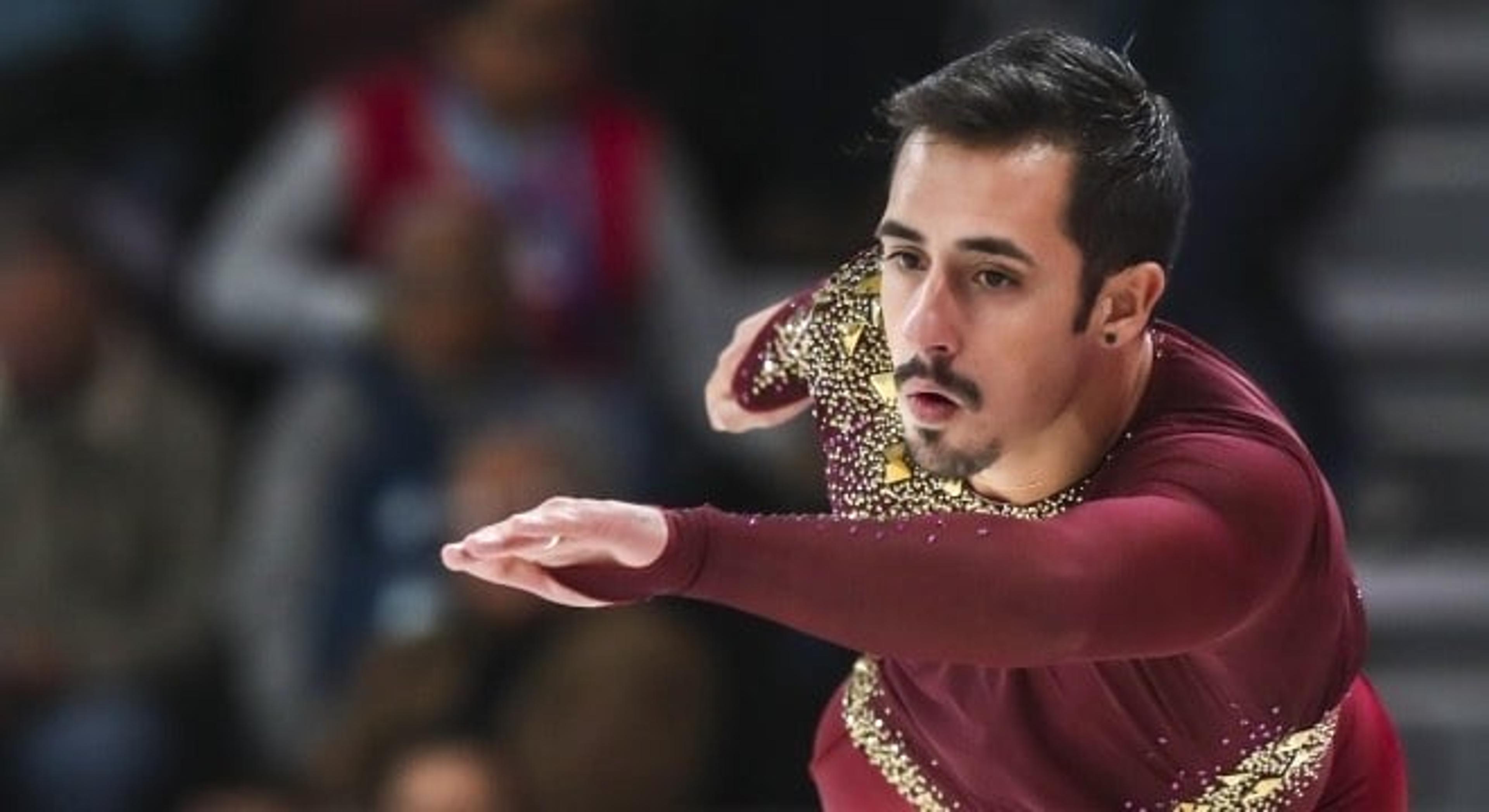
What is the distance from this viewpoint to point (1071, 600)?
2203 mm

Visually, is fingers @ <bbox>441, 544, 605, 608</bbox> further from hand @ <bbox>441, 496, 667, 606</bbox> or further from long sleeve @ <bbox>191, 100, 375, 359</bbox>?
long sleeve @ <bbox>191, 100, 375, 359</bbox>

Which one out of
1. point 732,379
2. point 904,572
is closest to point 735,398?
point 732,379

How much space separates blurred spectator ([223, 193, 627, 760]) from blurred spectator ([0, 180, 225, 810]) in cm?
17

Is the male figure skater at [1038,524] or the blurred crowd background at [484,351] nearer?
the male figure skater at [1038,524]

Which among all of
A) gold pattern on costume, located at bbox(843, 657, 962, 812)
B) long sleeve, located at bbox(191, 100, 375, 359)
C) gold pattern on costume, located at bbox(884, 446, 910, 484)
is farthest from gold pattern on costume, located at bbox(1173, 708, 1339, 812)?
long sleeve, located at bbox(191, 100, 375, 359)

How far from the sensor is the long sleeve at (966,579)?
7.21 ft

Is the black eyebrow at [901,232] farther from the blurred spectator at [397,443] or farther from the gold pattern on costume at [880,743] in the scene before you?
the blurred spectator at [397,443]

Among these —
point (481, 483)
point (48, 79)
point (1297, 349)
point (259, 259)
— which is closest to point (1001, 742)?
point (481, 483)

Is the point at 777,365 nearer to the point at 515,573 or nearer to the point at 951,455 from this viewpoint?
the point at 951,455

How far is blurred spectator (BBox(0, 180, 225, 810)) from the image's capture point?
504cm

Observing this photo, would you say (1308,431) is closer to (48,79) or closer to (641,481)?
(641,481)

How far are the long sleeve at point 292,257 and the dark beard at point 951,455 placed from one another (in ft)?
8.79

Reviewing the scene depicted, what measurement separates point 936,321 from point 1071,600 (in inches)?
10.2

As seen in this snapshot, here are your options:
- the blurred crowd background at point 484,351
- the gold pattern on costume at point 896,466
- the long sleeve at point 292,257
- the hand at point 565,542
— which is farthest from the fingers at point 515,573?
the long sleeve at point 292,257
